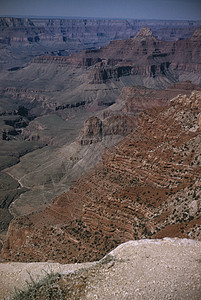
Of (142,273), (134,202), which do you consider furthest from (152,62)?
(142,273)

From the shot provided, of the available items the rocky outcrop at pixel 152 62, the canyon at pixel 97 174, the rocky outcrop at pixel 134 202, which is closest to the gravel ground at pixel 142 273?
the rocky outcrop at pixel 134 202

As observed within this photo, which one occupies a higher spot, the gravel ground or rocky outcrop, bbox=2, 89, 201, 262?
the gravel ground

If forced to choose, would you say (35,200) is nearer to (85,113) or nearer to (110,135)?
(110,135)

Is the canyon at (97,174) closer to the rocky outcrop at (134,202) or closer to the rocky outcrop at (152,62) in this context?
the rocky outcrop at (134,202)

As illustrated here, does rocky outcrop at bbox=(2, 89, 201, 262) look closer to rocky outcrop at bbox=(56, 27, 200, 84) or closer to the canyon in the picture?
the canyon

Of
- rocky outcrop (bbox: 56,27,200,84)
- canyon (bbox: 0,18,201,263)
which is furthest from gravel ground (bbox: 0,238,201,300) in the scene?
rocky outcrop (bbox: 56,27,200,84)
